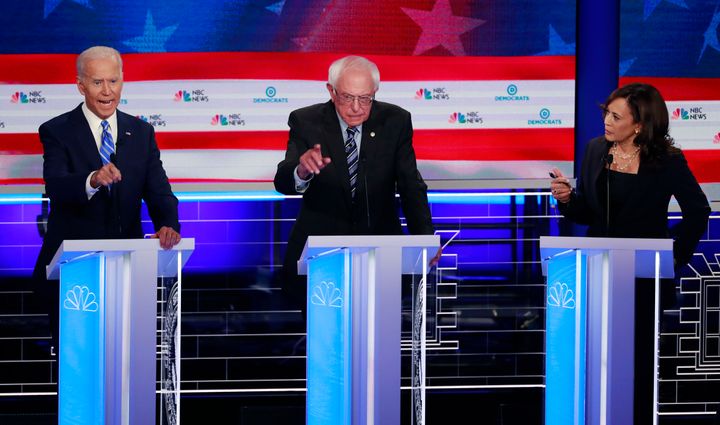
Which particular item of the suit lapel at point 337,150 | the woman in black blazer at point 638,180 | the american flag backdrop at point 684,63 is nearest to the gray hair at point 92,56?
the suit lapel at point 337,150

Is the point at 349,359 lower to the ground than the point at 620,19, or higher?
lower

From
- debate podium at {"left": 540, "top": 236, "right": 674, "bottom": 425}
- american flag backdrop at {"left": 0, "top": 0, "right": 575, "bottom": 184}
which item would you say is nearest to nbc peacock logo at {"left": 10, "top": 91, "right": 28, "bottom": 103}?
american flag backdrop at {"left": 0, "top": 0, "right": 575, "bottom": 184}

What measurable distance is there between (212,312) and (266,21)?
4.99ft

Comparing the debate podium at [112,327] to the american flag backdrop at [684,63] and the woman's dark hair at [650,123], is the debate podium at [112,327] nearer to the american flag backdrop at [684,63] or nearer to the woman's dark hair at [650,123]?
the woman's dark hair at [650,123]

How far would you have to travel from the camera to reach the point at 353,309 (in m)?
3.35

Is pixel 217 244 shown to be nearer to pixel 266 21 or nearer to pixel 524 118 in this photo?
pixel 266 21

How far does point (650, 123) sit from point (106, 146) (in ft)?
6.69

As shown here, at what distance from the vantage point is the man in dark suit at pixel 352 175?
4.14m

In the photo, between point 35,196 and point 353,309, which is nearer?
point 353,309

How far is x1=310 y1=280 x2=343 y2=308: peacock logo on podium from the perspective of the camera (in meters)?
3.38

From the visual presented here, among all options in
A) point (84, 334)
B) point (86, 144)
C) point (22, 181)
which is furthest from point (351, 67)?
point (22, 181)

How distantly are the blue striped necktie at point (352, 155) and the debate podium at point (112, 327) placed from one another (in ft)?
3.32

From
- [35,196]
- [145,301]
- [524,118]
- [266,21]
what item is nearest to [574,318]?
[145,301]

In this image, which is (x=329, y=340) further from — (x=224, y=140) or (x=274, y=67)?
(x=274, y=67)
